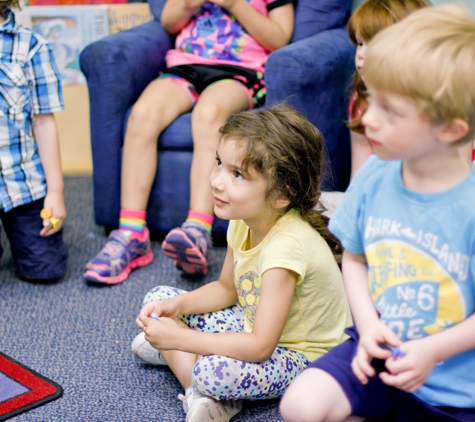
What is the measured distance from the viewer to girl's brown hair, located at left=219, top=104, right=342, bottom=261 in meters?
1.06

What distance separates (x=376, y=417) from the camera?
2.84 ft

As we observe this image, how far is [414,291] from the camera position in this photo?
775 mm

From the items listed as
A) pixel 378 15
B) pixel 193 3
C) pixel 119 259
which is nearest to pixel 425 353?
pixel 378 15

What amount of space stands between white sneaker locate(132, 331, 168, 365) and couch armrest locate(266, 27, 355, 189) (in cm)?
62

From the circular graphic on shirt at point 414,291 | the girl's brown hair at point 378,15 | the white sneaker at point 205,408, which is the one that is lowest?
the white sneaker at point 205,408

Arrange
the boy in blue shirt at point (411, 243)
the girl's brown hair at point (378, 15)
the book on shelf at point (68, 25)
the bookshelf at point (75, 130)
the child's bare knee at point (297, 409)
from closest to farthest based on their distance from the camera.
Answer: the boy in blue shirt at point (411, 243) → the child's bare knee at point (297, 409) → the girl's brown hair at point (378, 15) → the book on shelf at point (68, 25) → the bookshelf at point (75, 130)

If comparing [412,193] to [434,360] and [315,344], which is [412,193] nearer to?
[434,360]

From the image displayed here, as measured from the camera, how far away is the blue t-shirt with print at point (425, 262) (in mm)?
748

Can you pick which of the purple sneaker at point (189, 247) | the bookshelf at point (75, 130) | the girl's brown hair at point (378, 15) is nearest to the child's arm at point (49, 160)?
the purple sneaker at point (189, 247)

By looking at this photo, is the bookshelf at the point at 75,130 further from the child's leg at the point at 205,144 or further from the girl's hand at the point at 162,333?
the girl's hand at the point at 162,333

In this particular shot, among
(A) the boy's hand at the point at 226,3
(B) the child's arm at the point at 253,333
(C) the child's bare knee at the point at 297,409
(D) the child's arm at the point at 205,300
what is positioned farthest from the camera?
(A) the boy's hand at the point at 226,3

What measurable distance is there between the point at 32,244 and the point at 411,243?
3.67 ft

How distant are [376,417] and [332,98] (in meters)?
1.10

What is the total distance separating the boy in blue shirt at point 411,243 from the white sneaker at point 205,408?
0.24 m
